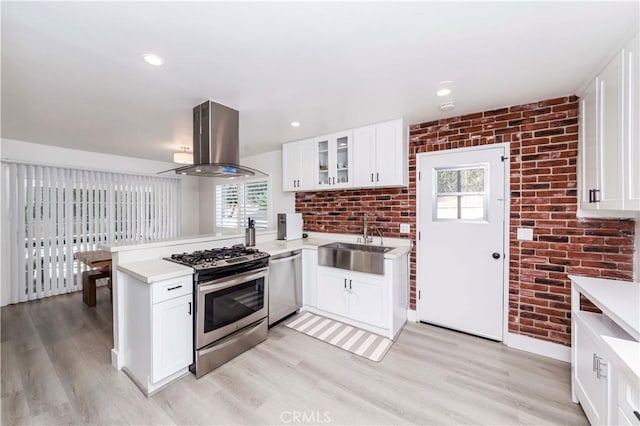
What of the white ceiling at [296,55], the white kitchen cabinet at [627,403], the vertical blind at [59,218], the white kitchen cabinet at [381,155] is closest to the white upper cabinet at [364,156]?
the white kitchen cabinet at [381,155]

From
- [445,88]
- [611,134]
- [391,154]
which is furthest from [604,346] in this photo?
[391,154]

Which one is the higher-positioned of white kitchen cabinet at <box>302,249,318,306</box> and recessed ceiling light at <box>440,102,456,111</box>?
recessed ceiling light at <box>440,102,456,111</box>

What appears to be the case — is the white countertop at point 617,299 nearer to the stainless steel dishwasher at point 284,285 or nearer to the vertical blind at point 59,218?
the stainless steel dishwasher at point 284,285

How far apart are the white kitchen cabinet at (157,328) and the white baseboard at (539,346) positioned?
9.74 ft

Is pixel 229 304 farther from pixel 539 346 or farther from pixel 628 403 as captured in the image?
pixel 539 346

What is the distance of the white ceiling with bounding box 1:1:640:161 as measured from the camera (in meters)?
1.28

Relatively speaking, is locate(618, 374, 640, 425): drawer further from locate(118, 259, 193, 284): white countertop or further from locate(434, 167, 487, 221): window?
locate(118, 259, 193, 284): white countertop

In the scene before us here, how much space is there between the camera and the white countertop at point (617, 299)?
1.20m

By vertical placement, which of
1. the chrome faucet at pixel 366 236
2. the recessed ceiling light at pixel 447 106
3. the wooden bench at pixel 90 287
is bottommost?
the wooden bench at pixel 90 287

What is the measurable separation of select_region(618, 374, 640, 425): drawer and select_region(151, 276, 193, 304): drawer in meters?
2.46

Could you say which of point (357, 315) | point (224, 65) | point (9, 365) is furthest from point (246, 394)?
point (224, 65)

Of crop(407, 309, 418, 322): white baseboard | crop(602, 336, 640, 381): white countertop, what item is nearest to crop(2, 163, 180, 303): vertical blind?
crop(407, 309, 418, 322): white baseboard

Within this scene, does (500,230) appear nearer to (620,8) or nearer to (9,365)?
(620,8)

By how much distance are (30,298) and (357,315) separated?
485 centimetres
